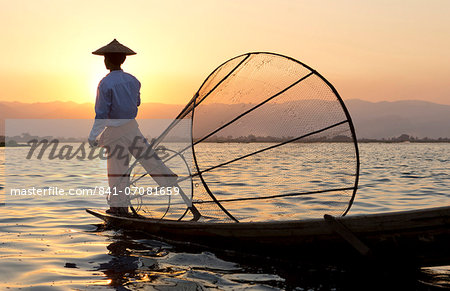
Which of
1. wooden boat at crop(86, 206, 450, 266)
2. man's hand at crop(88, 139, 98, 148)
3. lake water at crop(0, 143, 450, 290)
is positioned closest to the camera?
wooden boat at crop(86, 206, 450, 266)

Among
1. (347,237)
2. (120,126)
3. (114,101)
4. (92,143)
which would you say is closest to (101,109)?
(114,101)

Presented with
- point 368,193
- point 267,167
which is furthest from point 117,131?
point 368,193

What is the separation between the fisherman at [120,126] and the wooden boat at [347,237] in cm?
131

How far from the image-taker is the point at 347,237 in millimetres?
4031

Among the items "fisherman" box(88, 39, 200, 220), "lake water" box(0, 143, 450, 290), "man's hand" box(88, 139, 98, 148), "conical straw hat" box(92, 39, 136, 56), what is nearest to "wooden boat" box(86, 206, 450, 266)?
"lake water" box(0, 143, 450, 290)

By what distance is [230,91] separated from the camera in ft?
18.8

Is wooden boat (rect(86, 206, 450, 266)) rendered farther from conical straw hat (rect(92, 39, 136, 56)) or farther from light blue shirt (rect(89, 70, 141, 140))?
conical straw hat (rect(92, 39, 136, 56))

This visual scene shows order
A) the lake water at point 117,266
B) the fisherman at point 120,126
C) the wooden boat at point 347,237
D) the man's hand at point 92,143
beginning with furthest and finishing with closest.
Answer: the fisherman at point 120,126, the man's hand at point 92,143, the lake water at point 117,266, the wooden boat at point 347,237

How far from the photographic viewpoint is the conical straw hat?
20.1 ft

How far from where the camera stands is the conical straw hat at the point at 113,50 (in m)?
6.12

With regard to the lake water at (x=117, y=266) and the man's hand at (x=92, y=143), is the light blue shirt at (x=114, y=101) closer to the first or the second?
the man's hand at (x=92, y=143)

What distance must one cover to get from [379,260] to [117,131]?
3622 millimetres

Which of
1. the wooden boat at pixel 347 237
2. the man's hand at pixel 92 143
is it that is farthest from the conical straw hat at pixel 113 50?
the wooden boat at pixel 347 237

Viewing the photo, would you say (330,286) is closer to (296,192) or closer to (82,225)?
(296,192)
